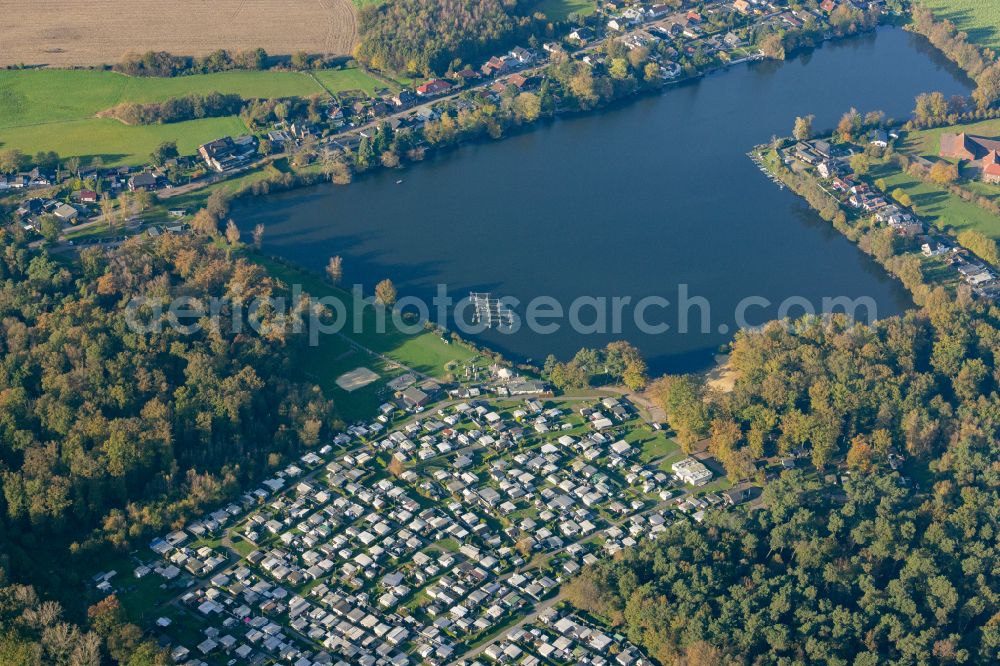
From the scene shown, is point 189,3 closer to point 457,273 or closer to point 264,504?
point 457,273

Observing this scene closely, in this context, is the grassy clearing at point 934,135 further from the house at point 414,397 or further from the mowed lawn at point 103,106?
the house at point 414,397

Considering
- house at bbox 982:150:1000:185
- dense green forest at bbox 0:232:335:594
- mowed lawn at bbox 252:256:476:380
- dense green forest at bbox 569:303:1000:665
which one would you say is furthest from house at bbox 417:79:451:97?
house at bbox 982:150:1000:185

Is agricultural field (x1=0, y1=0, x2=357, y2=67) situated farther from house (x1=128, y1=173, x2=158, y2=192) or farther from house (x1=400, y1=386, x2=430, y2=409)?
house (x1=400, y1=386, x2=430, y2=409)

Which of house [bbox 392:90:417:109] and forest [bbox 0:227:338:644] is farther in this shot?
house [bbox 392:90:417:109]

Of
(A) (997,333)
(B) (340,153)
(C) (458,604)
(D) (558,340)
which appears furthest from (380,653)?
(B) (340,153)

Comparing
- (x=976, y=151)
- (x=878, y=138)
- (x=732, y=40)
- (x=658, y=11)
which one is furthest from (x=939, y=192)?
(x=658, y=11)
